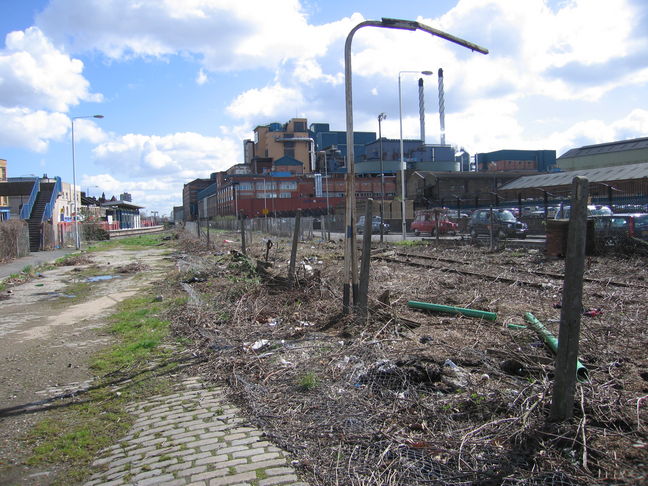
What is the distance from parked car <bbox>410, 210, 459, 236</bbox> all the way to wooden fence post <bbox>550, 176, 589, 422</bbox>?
24191 millimetres

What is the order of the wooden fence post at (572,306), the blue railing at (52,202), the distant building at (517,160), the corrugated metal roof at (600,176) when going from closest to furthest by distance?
the wooden fence post at (572,306), the corrugated metal roof at (600,176), the blue railing at (52,202), the distant building at (517,160)

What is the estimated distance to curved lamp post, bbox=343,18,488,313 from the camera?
7253mm

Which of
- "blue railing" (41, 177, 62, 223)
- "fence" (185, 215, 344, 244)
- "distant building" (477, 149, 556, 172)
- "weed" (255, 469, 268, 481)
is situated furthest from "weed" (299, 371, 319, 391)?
"distant building" (477, 149, 556, 172)

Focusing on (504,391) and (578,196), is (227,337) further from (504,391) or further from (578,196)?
(578,196)

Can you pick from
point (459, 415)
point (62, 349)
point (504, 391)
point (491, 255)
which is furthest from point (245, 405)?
point (491, 255)

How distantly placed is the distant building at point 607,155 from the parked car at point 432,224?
113 feet

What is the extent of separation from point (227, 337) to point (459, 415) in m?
3.99

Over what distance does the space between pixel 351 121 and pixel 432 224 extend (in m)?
24.9

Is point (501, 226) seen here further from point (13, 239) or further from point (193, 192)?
point (193, 192)

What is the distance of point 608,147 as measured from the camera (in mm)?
60875

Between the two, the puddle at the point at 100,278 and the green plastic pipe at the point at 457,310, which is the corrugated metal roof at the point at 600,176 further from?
the puddle at the point at 100,278

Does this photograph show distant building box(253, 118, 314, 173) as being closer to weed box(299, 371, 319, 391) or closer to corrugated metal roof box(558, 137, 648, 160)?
corrugated metal roof box(558, 137, 648, 160)

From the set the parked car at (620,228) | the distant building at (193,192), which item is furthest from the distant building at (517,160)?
the parked car at (620,228)

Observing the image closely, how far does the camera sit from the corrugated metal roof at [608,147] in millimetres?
57909
